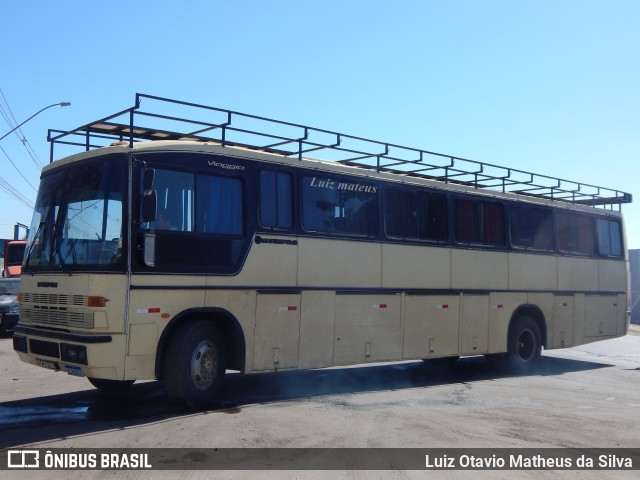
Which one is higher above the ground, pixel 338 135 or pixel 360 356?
pixel 338 135

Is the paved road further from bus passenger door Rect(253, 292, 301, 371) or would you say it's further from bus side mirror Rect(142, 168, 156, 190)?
bus side mirror Rect(142, 168, 156, 190)

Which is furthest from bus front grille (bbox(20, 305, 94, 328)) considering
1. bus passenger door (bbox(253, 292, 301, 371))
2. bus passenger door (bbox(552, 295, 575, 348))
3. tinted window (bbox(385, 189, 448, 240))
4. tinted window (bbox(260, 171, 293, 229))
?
bus passenger door (bbox(552, 295, 575, 348))

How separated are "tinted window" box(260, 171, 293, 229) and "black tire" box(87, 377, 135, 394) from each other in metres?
3.16

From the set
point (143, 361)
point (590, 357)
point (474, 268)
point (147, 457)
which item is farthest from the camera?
point (590, 357)

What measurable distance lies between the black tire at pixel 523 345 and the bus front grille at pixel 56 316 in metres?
9.01

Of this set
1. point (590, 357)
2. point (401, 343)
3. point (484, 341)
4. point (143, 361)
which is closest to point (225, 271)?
point (143, 361)

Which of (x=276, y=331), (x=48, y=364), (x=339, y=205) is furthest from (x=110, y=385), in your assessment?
(x=339, y=205)

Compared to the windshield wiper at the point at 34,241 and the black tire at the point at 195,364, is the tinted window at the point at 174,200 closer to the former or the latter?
the black tire at the point at 195,364

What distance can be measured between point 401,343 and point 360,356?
41.4 inches

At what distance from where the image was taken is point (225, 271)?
9203mm

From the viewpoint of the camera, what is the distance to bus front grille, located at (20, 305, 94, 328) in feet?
26.4

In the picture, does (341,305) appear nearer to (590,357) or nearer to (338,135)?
(338,135)

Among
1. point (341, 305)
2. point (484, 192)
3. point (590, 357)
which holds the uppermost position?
point (484, 192)

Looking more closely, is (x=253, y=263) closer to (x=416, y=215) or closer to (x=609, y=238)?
(x=416, y=215)
